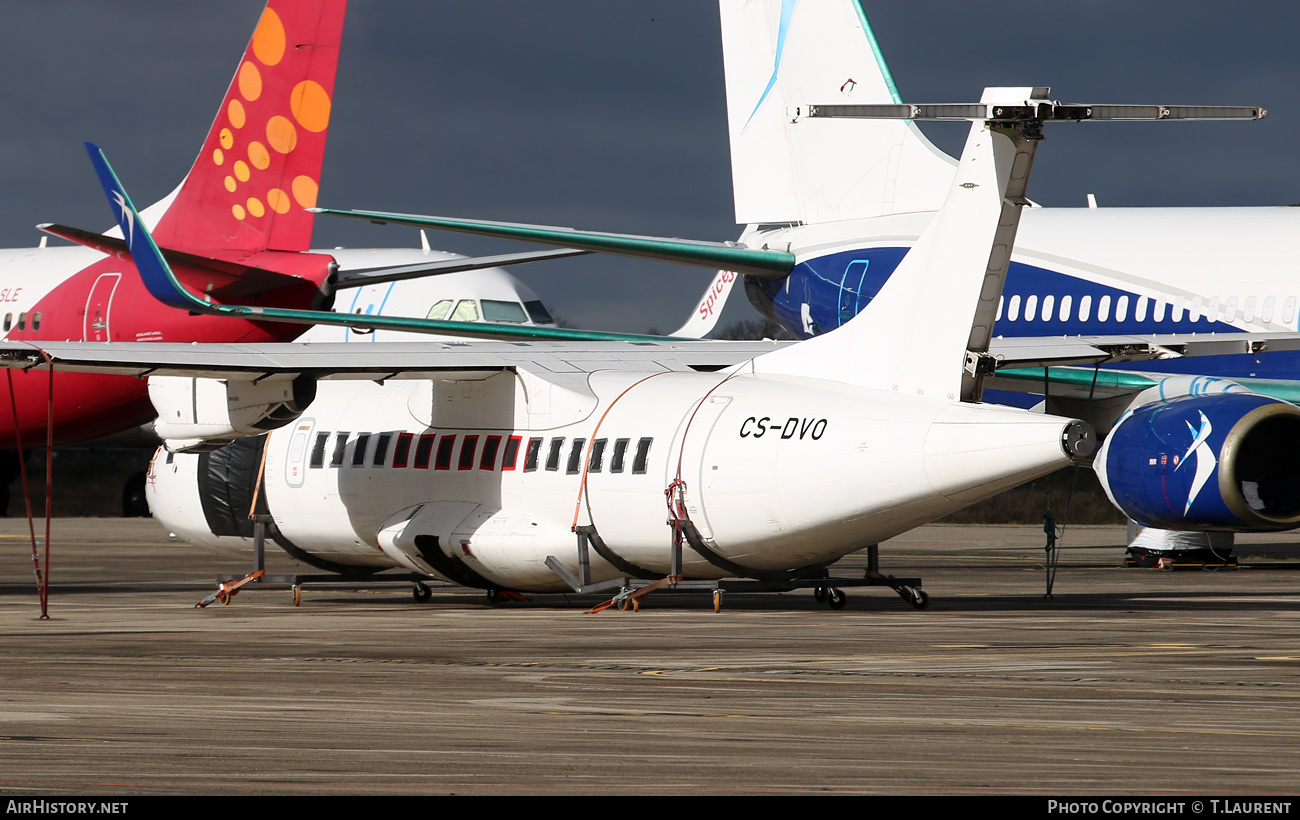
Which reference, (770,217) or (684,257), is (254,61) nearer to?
(684,257)

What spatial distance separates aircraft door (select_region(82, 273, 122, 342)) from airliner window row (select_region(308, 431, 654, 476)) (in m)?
9.72

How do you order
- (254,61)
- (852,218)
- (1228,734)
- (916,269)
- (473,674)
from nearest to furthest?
(1228,734)
(473,674)
(916,269)
(254,61)
(852,218)

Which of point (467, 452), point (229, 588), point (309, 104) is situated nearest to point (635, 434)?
point (467, 452)

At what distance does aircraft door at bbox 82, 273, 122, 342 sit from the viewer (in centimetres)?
2972

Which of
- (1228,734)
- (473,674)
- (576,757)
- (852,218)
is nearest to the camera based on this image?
(576,757)

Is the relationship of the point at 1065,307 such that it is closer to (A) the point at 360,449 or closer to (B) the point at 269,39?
(A) the point at 360,449

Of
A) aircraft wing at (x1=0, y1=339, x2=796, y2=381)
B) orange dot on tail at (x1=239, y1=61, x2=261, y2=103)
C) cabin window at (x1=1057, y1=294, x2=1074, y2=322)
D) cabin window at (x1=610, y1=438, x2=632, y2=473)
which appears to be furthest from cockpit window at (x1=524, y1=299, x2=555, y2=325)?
cabin window at (x1=610, y1=438, x2=632, y2=473)

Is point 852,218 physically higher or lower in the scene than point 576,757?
higher

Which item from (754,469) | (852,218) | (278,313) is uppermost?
(852,218)

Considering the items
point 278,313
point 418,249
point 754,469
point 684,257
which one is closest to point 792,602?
point 754,469

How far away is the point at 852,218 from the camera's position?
106 ft

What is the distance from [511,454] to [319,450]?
3.16 m

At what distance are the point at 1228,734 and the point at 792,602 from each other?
36.3 ft

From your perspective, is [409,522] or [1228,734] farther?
[409,522]
